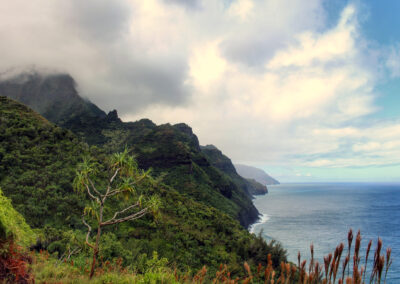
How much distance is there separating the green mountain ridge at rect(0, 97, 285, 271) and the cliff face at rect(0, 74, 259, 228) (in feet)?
104

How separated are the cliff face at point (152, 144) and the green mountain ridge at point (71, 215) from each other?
104 ft

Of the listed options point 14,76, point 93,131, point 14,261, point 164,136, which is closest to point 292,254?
point 14,261

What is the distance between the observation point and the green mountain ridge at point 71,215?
856 inches

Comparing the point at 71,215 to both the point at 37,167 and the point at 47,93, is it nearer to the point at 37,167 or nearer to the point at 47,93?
the point at 37,167

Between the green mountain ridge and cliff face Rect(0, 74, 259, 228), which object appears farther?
cliff face Rect(0, 74, 259, 228)

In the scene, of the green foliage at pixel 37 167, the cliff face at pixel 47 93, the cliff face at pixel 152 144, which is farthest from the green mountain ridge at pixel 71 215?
the cliff face at pixel 47 93

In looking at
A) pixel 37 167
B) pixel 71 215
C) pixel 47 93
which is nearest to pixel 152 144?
pixel 37 167

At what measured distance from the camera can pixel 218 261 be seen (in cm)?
2636

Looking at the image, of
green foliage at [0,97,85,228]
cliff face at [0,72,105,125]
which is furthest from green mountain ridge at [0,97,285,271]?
cliff face at [0,72,105,125]

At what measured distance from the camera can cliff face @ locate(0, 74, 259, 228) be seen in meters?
74.9

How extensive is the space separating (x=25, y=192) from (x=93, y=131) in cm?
8467

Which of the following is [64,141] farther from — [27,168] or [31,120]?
[27,168]

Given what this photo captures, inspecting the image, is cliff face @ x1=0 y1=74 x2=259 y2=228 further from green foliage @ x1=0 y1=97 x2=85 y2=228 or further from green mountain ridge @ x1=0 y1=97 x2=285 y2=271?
green foliage @ x1=0 y1=97 x2=85 y2=228

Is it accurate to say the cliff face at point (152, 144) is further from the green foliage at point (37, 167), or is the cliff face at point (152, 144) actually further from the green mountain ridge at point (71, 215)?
the green foliage at point (37, 167)
